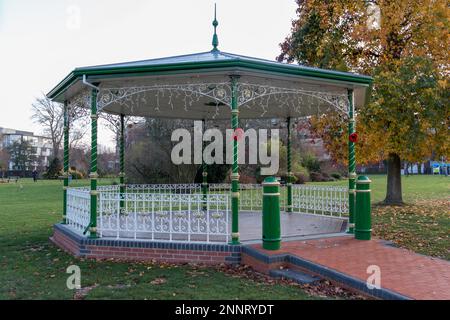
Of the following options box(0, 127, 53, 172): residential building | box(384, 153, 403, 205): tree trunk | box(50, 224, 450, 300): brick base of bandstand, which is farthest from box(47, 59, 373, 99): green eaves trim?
box(0, 127, 53, 172): residential building

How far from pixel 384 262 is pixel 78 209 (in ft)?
20.0

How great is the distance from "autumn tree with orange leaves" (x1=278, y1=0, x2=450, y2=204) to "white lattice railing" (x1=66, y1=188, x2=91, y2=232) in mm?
9796

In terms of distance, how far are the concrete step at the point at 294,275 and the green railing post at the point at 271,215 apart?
22.7 inches

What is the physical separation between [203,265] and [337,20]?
480 inches

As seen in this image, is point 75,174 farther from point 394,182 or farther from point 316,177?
point 394,182

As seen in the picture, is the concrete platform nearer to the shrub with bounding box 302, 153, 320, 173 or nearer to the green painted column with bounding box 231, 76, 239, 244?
the green painted column with bounding box 231, 76, 239, 244

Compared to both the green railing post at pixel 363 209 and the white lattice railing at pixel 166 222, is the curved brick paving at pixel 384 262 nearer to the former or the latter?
the green railing post at pixel 363 209

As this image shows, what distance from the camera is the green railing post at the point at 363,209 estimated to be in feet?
25.5

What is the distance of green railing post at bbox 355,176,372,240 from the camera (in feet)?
25.5

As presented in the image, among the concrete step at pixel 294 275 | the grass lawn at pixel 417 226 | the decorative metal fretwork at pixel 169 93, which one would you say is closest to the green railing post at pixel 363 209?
the grass lawn at pixel 417 226

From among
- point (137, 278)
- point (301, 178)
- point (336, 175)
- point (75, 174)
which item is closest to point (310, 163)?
point (336, 175)

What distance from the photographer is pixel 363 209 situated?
7801 mm
